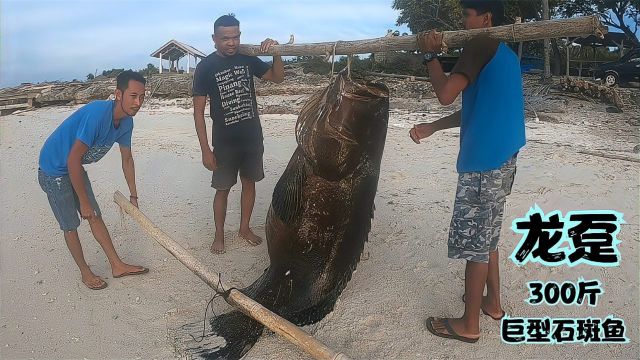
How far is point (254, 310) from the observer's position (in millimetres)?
3094

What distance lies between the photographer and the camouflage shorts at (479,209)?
297cm

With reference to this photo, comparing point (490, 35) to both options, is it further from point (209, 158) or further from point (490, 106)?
point (209, 158)

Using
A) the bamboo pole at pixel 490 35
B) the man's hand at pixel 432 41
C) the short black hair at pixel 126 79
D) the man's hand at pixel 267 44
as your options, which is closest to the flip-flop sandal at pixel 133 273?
the short black hair at pixel 126 79

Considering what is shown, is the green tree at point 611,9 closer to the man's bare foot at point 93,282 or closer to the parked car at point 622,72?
the parked car at point 622,72

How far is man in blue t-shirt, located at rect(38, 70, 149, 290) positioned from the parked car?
16736mm

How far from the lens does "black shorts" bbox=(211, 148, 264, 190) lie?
4.56 metres

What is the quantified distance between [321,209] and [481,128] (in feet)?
3.52

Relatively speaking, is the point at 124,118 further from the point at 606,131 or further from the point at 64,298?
the point at 606,131

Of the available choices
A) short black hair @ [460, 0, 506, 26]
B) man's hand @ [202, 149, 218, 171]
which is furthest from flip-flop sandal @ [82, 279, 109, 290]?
short black hair @ [460, 0, 506, 26]

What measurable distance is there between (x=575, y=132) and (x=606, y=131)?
828mm

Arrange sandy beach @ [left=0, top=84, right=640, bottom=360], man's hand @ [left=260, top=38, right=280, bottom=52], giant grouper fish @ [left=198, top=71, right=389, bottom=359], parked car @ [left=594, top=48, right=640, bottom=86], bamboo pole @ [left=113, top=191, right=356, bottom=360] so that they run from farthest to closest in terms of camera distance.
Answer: parked car @ [left=594, top=48, right=640, bottom=86], man's hand @ [left=260, top=38, right=280, bottom=52], sandy beach @ [left=0, top=84, right=640, bottom=360], giant grouper fish @ [left=198, top=71, right=389, bottom=359], bamboo pole @ [left=113, top=191, right=356, bottom=360]

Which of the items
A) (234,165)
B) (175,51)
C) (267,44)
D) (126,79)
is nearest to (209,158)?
(234,165)

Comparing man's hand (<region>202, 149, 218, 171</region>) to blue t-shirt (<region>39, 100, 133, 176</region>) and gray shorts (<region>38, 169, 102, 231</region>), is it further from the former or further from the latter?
gray shorts (<region>38, 169, 102, 231</region>)

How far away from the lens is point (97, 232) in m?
4.18
